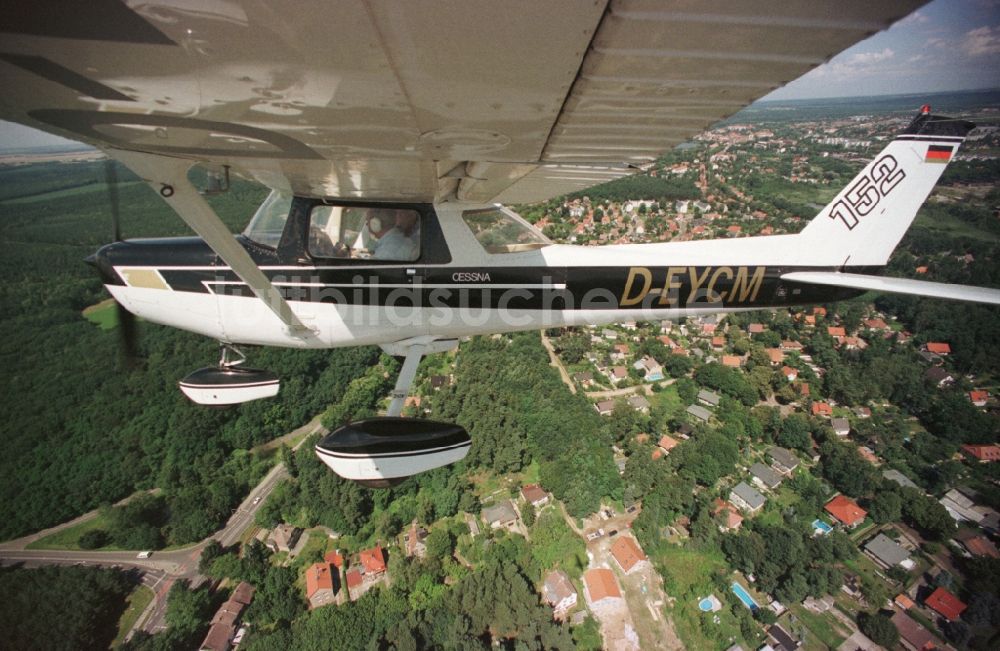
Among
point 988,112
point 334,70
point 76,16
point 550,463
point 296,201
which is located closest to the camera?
point 76,16

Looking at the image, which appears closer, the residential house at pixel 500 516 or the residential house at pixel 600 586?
the residential house at pixel 600 586

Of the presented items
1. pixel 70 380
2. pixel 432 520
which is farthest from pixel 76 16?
pixel 70 380

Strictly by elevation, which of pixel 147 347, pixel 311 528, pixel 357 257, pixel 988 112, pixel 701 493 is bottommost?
pixel 311 528

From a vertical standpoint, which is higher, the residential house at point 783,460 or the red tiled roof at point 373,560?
the residential house at point 783,460

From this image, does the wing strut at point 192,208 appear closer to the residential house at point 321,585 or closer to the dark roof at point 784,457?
the residential house at point 321,585

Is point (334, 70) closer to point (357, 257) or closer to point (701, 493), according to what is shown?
point (357, 257)

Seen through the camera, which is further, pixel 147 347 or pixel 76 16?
pixel 147 347

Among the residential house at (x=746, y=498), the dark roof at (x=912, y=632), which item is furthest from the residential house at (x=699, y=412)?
the dark roof at (x=912, y=632)

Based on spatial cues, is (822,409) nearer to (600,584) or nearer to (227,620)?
(600,584)
